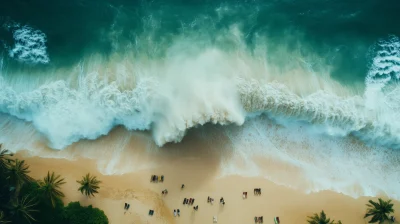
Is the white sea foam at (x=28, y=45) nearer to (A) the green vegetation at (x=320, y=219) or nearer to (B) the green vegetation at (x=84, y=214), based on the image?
(B) the green vegetation at (x=84, y=214)

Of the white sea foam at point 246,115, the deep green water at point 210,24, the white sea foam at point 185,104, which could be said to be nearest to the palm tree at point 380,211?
the white sea foam at point 246,115

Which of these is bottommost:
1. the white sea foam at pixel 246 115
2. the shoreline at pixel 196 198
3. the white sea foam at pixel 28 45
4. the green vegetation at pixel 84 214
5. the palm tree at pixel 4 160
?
the green vegetation at pixel 84 214

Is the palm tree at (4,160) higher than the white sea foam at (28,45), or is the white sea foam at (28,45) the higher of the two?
the white sea foam at (28,45)

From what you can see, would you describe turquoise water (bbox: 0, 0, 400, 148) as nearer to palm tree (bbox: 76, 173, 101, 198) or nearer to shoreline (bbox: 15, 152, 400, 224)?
shoreline (bbox: 15, 152, 400, 224)

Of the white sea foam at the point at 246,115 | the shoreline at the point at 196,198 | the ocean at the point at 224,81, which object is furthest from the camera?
the ocean at the point at 224,81

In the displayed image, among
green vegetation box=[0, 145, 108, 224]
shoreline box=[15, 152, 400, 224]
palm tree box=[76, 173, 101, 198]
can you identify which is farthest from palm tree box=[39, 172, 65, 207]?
palm tree box=[76, 173, 101, 198]
